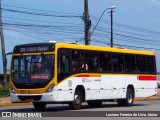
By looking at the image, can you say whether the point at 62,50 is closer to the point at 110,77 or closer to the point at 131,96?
the point at 110,77

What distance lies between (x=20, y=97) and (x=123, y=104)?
8153mm

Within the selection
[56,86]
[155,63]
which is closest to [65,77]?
[56,86]

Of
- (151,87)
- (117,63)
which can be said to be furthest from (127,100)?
(151,87)

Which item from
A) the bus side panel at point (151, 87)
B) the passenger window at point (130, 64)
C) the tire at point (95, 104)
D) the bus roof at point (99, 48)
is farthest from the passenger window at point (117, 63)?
the bus side panel at point (151, 87)

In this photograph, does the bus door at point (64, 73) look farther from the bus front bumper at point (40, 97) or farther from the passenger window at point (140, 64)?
the passenger window at point (140, 64)

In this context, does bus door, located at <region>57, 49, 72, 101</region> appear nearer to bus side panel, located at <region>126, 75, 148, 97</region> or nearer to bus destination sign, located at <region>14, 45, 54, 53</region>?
bus destination sign, located at <region>14, 45, 54, 53</region>

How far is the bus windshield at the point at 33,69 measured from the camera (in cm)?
2264

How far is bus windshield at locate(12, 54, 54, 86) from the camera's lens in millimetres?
22641

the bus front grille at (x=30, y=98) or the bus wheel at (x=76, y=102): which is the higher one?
the bus front grille at (x=30, y=98)

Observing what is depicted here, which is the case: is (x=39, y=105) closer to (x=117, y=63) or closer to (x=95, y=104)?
(x=95, y=104)

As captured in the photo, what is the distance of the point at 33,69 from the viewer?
22875mm

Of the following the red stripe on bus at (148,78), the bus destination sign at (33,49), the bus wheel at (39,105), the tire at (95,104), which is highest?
the bus destination sign at (33,49)

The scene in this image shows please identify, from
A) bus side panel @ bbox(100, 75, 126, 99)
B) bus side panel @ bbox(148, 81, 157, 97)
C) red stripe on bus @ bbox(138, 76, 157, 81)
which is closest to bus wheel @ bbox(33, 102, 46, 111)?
bus side panel @ bbox(100, 75, 126, 99)

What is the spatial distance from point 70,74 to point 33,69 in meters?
1.82
